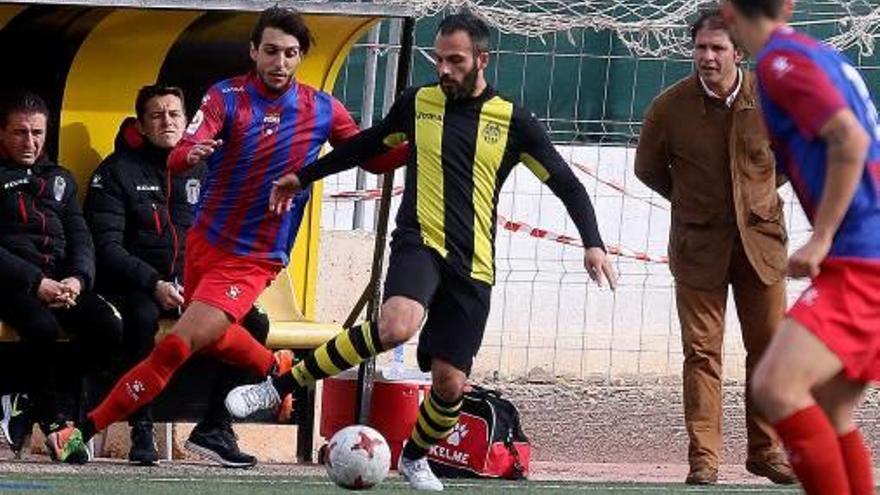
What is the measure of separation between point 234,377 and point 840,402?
192 inches

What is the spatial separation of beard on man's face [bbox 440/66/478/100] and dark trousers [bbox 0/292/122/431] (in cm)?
206

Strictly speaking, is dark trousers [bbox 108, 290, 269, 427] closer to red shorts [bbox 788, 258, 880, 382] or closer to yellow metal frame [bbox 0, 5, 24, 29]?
yellow metal frame [bbox 0, 5, 24, 29]

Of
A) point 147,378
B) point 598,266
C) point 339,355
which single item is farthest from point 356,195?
point 598,266

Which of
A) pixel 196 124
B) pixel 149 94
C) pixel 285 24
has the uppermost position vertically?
pixel 285 24

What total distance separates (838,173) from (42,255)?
5.22 m

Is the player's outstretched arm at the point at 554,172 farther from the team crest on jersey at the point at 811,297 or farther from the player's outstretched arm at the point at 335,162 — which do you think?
the team crest on jersey at the point at 811,297

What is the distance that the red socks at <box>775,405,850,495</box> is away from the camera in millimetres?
7406

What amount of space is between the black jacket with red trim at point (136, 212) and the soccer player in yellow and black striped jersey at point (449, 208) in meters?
1.31

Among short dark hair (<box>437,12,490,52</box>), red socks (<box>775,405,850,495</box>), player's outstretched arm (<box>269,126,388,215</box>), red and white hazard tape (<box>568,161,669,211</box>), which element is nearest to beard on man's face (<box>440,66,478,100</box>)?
short dark hair (<box>437,12,490,52</box>)

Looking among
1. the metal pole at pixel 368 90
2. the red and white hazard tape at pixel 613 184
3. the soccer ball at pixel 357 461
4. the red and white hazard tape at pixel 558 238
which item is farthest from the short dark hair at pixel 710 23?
the red and white hazard tape at pixel 613 184

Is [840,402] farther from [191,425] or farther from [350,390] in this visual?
[191,425]

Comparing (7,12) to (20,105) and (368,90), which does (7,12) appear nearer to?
(20,105)

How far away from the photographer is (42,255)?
11.7 m

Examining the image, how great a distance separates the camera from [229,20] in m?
12.8
